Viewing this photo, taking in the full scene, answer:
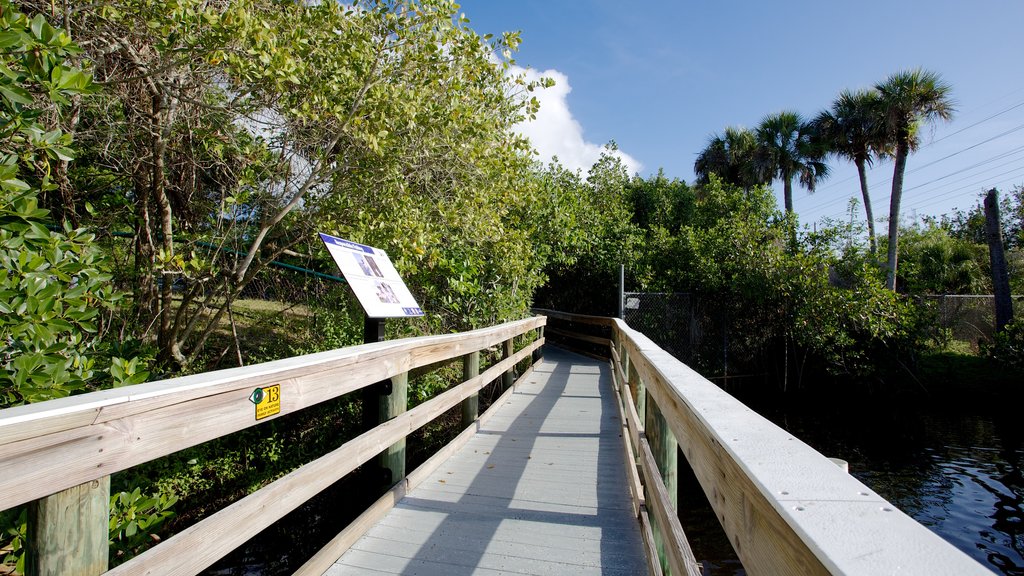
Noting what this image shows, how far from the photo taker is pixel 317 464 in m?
2.41

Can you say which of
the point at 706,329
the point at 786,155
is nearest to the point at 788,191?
the point at 786,155

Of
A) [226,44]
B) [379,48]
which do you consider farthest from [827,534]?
[379,48]

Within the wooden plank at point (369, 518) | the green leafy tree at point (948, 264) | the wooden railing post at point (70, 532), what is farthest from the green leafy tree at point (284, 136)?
the green leafy tree at point (948, 264)

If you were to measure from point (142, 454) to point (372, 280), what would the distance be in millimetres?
2293

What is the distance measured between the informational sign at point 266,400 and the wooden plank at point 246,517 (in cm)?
27

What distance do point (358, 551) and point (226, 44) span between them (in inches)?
161

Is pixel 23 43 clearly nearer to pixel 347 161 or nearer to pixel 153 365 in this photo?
pixel 347 161

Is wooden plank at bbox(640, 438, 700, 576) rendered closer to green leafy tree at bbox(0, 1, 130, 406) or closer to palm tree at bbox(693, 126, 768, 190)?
green leafy tree at bbox(0, 1, 130, 406)

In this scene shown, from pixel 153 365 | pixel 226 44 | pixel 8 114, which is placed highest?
pixel 226 44

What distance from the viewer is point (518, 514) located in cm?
346

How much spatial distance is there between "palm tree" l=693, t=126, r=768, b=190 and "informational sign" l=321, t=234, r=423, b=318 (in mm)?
25554

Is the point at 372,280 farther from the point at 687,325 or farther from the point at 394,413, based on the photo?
the point at 687,325

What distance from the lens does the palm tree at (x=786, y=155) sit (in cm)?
2514

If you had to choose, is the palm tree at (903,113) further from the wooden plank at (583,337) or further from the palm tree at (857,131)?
the wooden plank at (583,337)
